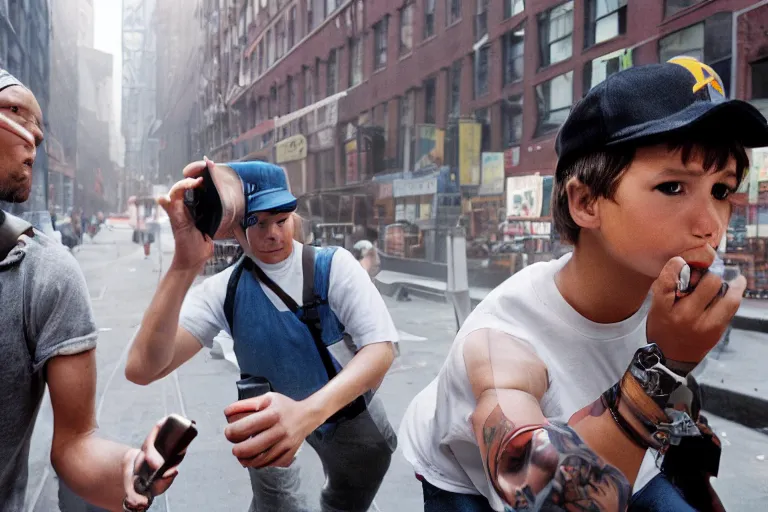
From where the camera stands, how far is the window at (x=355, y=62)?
254cm

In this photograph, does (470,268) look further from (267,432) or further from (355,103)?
(267,432)

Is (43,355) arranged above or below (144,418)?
above

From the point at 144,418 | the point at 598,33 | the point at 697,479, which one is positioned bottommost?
the point at 144,418

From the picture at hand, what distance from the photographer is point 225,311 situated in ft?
5.01

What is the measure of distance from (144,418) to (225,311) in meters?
0.75

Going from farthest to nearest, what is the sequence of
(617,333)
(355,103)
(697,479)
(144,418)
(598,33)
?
1. (355,103)
2. (598,33)
3. (144,418)
4. (697,479)
5. (617,333)

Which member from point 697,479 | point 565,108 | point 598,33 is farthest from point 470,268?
point 697,479

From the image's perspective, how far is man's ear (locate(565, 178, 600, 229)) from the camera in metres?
1.01

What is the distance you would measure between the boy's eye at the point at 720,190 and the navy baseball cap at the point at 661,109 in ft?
0.23

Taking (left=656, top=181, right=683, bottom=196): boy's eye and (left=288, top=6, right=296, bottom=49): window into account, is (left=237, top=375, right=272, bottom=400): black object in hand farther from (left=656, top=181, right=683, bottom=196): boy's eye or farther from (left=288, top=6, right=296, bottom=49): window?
(left=288, top=6, right=296, bottom=49): window

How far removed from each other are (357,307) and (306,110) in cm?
126

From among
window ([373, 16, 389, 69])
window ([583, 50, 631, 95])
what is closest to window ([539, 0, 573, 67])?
window ([583, 50, 631, 95])

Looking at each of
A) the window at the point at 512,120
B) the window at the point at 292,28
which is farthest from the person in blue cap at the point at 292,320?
the window at the point at 512,120

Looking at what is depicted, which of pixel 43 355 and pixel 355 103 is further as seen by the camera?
pixel 355 103
